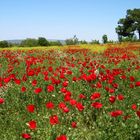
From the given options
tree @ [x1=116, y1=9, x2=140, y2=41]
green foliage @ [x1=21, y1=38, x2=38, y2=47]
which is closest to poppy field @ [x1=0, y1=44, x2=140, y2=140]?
green foliage @ [x1=21, y1=38, x2=38, y2=47]

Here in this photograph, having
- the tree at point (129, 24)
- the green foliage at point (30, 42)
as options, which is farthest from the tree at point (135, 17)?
the green foliage at point (30, 42)

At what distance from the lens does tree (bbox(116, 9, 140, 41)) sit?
76062mm

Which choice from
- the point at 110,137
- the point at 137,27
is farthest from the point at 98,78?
the point at 137,27

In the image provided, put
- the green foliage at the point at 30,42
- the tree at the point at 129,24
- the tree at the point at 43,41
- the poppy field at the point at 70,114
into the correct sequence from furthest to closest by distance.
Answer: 1. the tree at the point at 129,24
2. the green foliage at the point at 30,42
3. the tree at the point at 43,41
4. the poppy field at the point at 70,114

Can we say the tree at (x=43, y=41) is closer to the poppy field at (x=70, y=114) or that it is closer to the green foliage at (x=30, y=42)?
the green foliage at (x=30, y=42)

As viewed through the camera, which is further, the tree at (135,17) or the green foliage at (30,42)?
the tree at (135,17)

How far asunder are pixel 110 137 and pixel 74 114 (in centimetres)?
148

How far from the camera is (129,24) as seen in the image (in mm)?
77812

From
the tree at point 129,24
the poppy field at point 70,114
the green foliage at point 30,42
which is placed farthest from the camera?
the tree at point 129,24

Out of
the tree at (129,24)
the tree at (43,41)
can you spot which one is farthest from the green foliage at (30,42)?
the tree at (129,24)

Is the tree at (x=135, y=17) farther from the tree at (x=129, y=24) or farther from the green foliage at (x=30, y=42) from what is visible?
the green foliage at (x=30, y=42)

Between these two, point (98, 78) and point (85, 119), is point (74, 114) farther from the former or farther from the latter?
point (98, 78)

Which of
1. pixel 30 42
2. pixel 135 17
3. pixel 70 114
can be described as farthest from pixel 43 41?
pixel 70 114

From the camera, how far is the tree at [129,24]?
76062 millimetres
